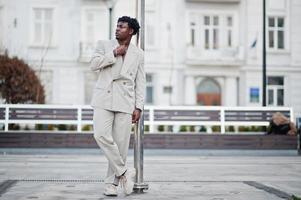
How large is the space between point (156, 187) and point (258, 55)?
29.1m

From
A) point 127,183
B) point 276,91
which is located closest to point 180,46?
point 276,91

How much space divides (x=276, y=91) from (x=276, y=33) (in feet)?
11.3

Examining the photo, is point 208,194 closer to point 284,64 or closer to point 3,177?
point 3,177

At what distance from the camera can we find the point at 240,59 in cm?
3503

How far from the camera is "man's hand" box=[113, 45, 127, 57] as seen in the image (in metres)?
6.99

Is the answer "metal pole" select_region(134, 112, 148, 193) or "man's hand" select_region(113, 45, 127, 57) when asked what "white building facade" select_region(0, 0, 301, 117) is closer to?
"metal pole" select_region(134, 112, 148, 193)

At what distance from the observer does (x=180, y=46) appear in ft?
116

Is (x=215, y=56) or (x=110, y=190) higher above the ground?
(x=215, y=56)

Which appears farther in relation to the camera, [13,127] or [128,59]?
[13,127]

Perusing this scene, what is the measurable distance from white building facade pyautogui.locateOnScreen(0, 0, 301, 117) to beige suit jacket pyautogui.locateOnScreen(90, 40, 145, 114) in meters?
27.0

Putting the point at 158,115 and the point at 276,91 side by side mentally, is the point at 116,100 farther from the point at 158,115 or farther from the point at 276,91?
the point at 276,91

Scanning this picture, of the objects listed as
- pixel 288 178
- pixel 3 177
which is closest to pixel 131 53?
pixel 3 177

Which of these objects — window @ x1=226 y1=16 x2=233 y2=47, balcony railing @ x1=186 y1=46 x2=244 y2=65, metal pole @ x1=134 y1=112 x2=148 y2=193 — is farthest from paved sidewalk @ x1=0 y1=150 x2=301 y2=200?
window @ x1=226 y1=16 x2=233 y2=47

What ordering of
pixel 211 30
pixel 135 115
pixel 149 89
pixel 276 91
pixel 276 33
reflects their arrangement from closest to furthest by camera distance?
pixel 135 115
pixel 149 89
pixel 211 30
pixel 276 91
pixel 276 33
